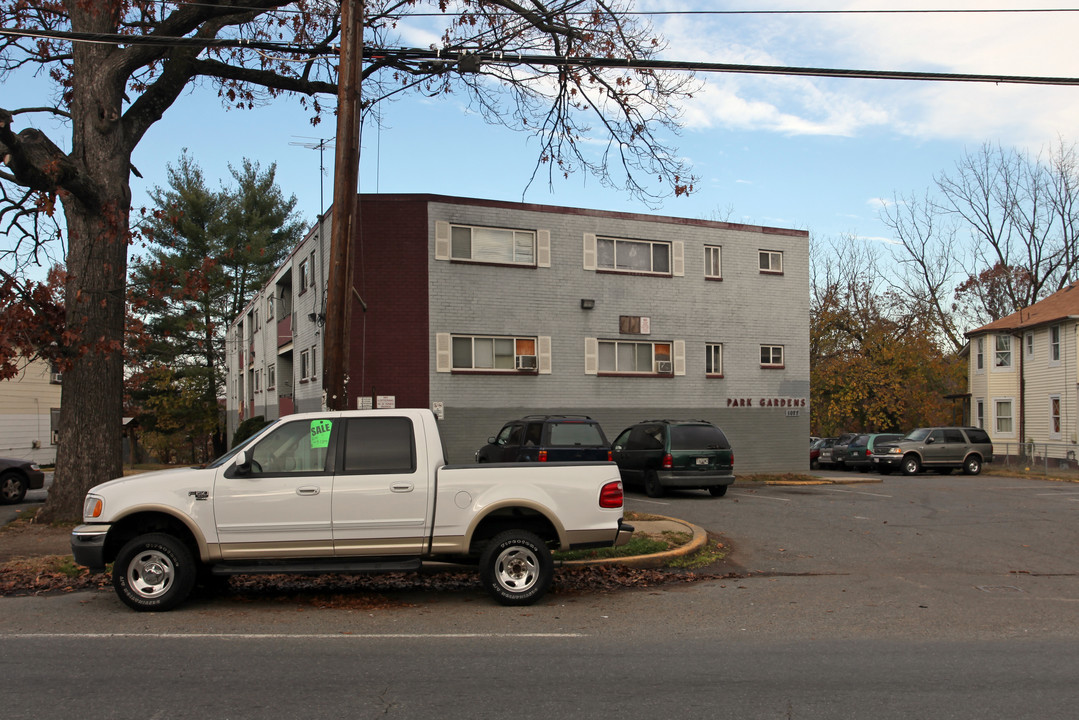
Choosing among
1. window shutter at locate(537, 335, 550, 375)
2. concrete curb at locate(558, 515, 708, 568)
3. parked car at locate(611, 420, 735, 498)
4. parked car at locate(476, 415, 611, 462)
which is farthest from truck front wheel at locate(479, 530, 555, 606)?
window shutter at locate(537, 335, 550, 375)

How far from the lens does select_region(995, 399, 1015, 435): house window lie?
4241cm

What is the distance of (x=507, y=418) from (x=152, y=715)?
1975 cm

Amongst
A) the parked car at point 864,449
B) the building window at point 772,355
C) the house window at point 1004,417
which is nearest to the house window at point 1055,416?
the house window at point 1004,417

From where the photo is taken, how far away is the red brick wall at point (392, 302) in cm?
2353

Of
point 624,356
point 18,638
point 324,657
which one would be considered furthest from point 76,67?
point 624,356

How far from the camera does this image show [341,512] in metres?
8.27

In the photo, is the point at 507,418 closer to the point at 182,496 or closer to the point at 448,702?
the point at 182,496

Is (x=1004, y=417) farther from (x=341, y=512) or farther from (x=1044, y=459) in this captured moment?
(x=341, y=512)

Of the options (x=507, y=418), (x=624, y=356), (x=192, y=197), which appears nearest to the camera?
(x=507, y=418)

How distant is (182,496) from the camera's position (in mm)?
8188

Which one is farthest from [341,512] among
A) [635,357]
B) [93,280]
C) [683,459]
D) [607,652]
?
[635,357]

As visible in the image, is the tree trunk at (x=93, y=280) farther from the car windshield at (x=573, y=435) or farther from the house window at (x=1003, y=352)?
the house window at (x=1003, y=352)

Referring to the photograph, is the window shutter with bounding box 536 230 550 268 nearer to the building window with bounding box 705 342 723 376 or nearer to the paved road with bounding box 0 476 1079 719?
the building window with bounding box 705 342 723 376

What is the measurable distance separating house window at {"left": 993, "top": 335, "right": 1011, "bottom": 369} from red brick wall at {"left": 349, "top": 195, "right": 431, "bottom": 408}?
31918 millimetres
